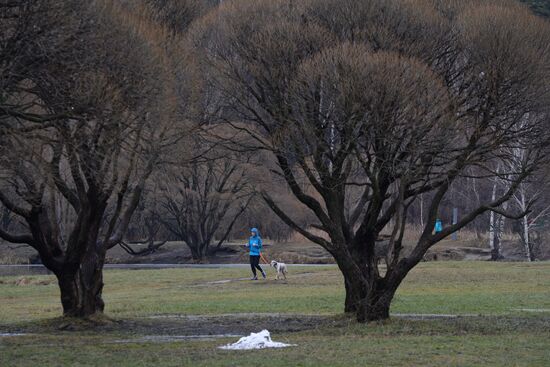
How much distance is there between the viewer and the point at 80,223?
20.0 metres

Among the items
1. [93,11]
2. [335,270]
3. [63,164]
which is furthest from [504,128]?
[335,270]

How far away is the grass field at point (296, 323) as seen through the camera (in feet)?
45.3

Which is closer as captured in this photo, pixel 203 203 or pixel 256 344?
pixel 256 344

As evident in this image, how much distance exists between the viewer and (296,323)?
20297 millimetres

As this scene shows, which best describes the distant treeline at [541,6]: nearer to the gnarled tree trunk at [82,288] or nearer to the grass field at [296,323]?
the grass field at [296,323]

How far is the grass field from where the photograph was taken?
1380cm

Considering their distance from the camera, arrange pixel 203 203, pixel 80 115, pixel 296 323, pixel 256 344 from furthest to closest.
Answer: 1. pixel 203 203
2. pixel 296 323
3. pixel 80 115
4. pixel 256 344

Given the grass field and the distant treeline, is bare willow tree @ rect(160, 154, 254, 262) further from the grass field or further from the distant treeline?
the distant treeline

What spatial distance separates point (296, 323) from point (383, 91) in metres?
5.86

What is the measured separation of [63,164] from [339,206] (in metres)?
10.2

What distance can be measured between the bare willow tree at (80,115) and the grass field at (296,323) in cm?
174

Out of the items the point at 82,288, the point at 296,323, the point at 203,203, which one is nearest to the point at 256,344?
the point at 296,323

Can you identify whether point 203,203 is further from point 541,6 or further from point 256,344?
point 256,344

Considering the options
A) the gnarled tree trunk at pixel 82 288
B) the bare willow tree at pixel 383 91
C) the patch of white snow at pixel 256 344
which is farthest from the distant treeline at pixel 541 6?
the patch of white snow at pixel 256 344
